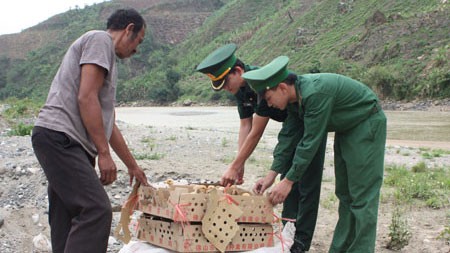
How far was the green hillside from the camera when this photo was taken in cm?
3244

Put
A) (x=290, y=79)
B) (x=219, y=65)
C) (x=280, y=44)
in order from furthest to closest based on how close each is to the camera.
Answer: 1. (x=280, y=44)
2. (x=219, y=65)
3. (x=290, y=79)

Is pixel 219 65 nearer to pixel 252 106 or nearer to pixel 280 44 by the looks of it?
pixel 252 106

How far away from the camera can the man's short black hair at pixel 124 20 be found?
3.02 meters

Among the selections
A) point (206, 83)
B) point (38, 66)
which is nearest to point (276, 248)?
point (206, 83)

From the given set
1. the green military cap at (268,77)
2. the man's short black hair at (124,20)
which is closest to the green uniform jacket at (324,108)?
the green military cap at (268,77)

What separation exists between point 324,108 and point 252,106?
934 millimetres

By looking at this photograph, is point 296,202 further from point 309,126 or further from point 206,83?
Answer: point 206,83

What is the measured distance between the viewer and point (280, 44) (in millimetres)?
53250

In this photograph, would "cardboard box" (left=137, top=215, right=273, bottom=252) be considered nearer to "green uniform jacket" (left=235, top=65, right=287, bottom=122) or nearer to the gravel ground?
"green uniform jacket" (left=235, top=65, right=287, bottom=122)

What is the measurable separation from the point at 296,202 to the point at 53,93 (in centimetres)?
205

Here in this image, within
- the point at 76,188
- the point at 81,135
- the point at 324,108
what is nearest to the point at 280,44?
the point at 324,108

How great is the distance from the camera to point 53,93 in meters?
2.91

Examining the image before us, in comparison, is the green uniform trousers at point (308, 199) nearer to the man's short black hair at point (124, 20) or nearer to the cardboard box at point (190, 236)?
the cardboard box at point (190, 236)

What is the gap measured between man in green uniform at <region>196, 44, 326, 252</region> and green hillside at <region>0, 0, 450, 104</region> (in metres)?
26.5
